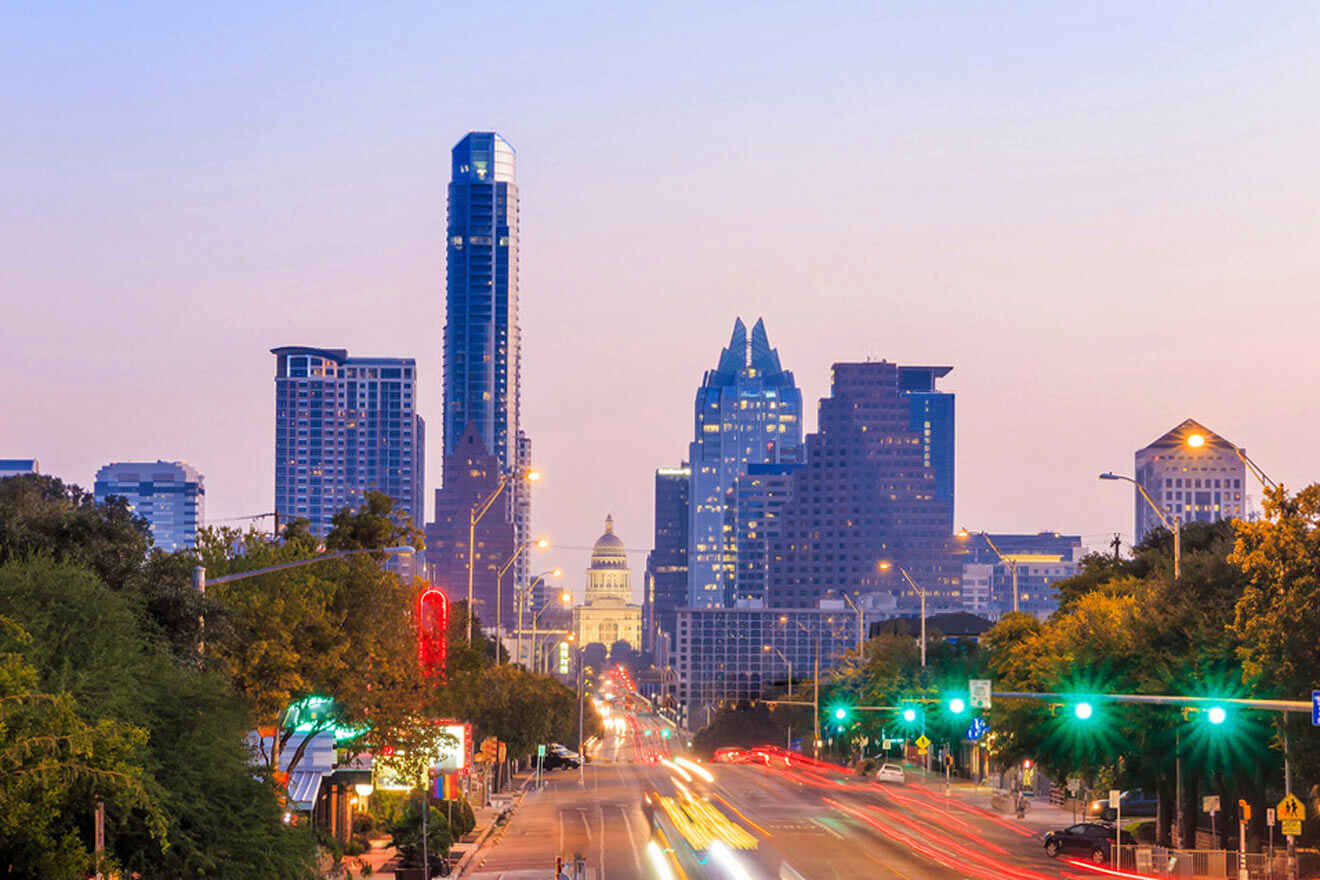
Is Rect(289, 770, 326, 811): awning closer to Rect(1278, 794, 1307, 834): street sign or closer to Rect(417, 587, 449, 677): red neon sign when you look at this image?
Rect(417, 587, 449, 677): red neon sign

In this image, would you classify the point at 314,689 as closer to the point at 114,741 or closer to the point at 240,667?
the point at 240,667

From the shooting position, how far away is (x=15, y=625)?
84.7 ft

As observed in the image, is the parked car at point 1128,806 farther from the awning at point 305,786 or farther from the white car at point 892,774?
the awning at point 305,786

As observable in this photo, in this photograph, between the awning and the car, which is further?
the car

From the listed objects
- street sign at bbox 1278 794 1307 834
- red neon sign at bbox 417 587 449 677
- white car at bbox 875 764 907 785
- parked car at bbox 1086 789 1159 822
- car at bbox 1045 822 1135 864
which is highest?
red neon sign at bbox 417 587 449 677

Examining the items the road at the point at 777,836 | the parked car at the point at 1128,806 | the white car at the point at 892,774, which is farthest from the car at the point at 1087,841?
the white car at the point at 892,774

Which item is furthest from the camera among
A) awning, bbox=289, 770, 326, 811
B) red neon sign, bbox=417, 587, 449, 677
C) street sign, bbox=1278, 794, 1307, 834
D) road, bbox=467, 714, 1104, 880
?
red neon sign, bbox=417, 587, 449, 677

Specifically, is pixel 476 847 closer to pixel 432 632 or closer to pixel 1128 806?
pixel 432 632

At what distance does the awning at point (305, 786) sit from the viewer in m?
55.0

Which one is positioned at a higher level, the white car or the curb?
the curb

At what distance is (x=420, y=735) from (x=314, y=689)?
6316 millimetres

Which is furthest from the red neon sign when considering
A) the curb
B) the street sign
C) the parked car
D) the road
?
the parked car

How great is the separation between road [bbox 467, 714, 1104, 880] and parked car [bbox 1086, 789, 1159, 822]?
3.54 meters

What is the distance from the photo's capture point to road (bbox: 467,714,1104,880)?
54500 millimetres
